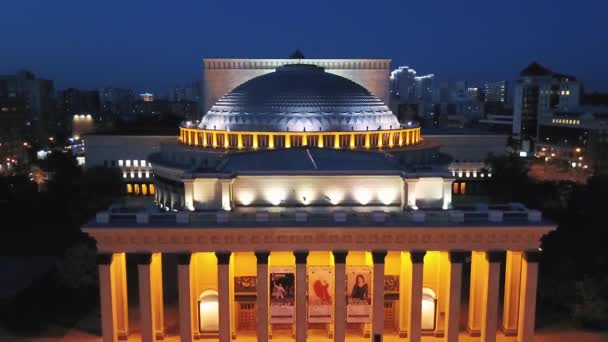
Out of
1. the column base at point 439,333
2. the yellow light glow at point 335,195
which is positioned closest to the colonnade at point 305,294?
the column base at point 439,333

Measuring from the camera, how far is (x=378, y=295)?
28.0 metres

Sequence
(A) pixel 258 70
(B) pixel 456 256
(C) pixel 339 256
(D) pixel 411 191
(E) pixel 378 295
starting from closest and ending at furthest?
(C) pixel 339 256, (B) pixel 456 256, (E) pixel 378 295, (D) pixel 411 191, (A) pixel 258 70

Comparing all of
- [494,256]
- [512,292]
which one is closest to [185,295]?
[494,256]

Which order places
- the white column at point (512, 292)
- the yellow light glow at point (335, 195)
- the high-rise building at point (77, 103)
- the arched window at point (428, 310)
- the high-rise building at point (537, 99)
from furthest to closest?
the high-rise building at point (77, 103), the high-rise building at point (537, 99), the yellow light glow at point (335, 195), the arched window at point (428, 310), the white column at point (512, 292)

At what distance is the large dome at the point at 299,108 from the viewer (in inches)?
1891

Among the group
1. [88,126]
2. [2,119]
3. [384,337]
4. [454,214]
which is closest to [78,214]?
[384,337]

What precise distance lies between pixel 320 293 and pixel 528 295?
9707mm

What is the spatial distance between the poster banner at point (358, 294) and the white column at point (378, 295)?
29cm

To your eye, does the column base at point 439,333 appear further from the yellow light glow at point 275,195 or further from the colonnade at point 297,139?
the colonnade at point 297,139

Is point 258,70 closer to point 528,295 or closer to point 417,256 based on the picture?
point 417,256

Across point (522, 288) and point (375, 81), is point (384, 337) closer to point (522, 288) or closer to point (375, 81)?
point (522, 288)

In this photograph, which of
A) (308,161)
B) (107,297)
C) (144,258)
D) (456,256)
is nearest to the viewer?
(144,258)

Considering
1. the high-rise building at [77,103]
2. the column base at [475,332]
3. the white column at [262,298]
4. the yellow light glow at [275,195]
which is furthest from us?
the high-rise building at [77,103]

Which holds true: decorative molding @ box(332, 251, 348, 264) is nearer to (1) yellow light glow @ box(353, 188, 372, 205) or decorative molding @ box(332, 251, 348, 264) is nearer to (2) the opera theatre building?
(2) the opera theatre building
